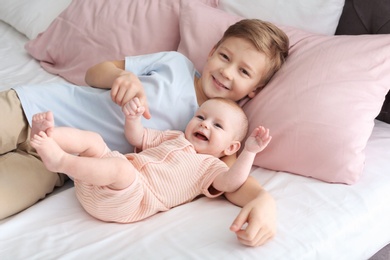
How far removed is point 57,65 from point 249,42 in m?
0.83

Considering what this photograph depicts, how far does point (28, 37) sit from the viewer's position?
6.89 feet

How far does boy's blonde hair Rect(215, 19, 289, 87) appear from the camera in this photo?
1357 mm

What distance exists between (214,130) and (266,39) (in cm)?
31

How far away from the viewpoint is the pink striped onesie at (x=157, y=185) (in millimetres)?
1054

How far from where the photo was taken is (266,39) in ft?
4.48

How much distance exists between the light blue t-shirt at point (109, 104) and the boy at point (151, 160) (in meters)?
0.08

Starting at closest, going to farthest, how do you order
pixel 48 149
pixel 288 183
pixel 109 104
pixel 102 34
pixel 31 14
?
1. pixel 48 149
2. pixel 288 183
3. pixel 109 104
4. pixel 102 34
5. pixel 31 14

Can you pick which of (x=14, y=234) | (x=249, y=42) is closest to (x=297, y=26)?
(x=249, y=42)

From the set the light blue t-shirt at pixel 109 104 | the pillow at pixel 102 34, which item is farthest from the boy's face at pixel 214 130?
the pillow at pixel 102 34

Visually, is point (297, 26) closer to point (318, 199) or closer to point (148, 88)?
point (148, 88)

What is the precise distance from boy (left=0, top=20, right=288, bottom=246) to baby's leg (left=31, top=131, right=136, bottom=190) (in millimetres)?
240

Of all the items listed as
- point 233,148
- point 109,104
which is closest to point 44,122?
point 109,104

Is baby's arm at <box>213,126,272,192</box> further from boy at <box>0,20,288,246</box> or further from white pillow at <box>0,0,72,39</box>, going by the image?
white pillow at <box>0,0,72,39</box>

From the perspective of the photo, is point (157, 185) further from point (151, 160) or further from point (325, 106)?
point (325, 106)
